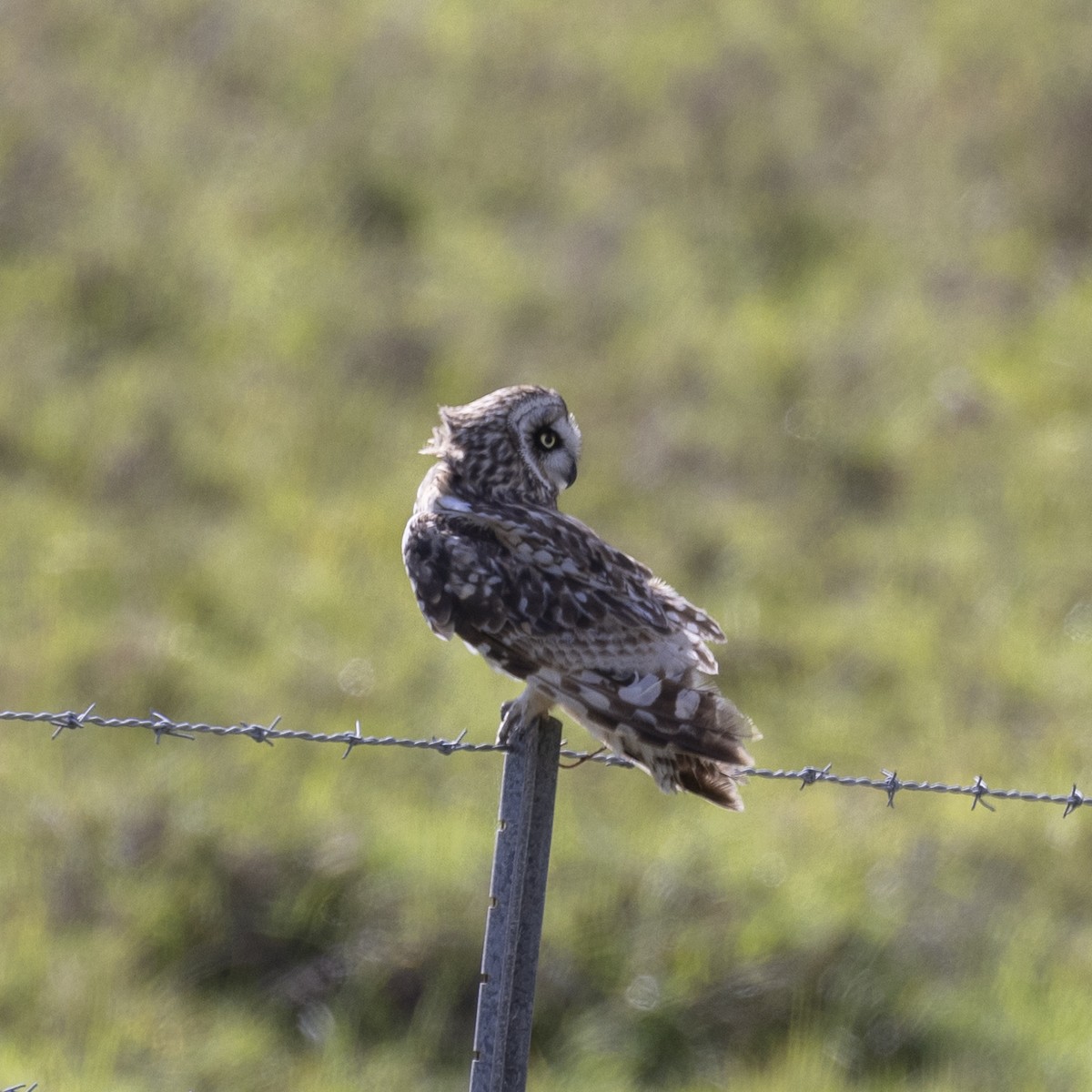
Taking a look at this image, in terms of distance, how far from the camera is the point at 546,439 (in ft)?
15.9

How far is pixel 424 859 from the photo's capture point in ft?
21.9

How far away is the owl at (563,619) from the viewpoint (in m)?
3.71

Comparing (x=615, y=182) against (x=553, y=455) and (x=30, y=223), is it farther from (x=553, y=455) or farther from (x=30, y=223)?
(x=553, y=455)

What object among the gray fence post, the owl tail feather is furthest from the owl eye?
the gray fence post

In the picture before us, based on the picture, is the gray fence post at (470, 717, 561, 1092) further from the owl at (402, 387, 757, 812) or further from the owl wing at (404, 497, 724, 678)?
the owl wing at (404, 497, 724, 678)

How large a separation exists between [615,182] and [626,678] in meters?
10.5

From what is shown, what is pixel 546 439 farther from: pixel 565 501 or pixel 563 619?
pixel 565 501

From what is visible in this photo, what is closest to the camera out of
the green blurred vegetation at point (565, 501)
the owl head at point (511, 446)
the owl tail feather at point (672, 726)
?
the owl tail feather at point (672, 726)

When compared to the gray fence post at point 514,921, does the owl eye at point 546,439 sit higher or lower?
higher

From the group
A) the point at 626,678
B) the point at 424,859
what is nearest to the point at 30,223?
the point at 424,859

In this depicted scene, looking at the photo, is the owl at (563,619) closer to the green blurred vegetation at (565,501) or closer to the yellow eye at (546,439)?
the yellow eye at (546,439)

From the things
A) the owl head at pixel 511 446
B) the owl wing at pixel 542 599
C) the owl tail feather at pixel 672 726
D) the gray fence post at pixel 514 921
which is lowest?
the gray fence post at pixel 514 921

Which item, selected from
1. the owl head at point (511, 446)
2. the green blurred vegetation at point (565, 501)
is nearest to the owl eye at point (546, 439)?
the owl head at point (511, 446)

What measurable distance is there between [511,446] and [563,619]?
34.1 inches
